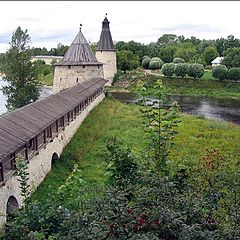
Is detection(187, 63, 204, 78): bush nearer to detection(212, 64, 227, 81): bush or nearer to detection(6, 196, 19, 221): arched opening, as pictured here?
detection(212, 64, 227, 81): bush

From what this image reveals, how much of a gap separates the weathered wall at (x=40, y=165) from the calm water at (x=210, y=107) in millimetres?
11463

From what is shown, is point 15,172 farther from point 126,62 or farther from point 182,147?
point 126,62

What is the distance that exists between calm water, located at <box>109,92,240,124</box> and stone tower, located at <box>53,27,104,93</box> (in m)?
7.12

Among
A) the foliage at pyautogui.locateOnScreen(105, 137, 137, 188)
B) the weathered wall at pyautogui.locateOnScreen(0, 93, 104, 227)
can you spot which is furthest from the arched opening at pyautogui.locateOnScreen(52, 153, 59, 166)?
the foliage at pyautogui.locateOnScreen(105, 137, 137, 188)

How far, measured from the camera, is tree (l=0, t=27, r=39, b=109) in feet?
67.5

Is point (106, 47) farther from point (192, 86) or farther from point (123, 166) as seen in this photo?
point (123, 166)

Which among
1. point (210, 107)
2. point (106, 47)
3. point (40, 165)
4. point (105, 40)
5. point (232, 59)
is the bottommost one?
point (210, 107)

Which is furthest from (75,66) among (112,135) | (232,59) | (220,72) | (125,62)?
(232,59)

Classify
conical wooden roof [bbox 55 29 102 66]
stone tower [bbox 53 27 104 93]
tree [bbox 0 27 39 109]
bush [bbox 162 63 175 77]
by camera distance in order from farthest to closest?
bush [bbox 162 63 175 77], conical wooden roof [bbox 55 29 102 66], stone tower [bbox 53 27 104 93], tree [bbox 0 27 39 109]

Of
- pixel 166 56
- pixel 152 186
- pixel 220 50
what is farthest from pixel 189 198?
pixel 220 50

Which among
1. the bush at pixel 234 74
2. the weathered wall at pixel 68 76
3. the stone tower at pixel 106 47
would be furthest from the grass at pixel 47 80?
the weathered wall at pixel 68 76

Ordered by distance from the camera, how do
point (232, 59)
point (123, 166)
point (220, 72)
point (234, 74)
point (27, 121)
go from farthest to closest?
1. point (232, 59)
2. point (220, 72)
3. point (234, 74)
4. point (27, 121)
5. point (123, 166)

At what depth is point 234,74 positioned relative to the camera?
3797 cm

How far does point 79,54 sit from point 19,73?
180 inches
